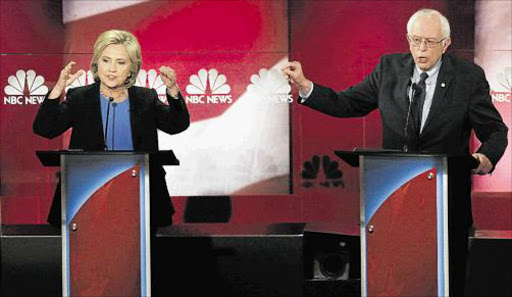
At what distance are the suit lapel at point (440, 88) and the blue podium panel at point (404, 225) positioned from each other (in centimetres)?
50

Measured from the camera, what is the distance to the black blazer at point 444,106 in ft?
12.8

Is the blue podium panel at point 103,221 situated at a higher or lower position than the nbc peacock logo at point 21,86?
lower

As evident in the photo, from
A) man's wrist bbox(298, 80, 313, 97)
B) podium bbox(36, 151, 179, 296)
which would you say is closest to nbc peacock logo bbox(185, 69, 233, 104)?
man's wrist bbox(298, 80, 313, 97)

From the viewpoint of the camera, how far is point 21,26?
5.72 meters

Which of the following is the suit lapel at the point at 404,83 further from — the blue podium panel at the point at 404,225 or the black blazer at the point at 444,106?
the blue podium panel at the point at 404,225

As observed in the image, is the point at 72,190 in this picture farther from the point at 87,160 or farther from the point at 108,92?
the point at 108,92

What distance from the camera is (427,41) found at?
400cm

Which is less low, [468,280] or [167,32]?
[167,32]

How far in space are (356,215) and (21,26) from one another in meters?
2.42

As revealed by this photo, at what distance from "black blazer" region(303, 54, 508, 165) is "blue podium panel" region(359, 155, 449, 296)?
1.54ft

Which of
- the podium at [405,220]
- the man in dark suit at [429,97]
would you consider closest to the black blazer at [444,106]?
the man in dark suit at [429,97]

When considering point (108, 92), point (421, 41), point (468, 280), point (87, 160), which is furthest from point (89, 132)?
point (468, 280)

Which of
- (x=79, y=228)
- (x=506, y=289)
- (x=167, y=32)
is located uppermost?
(x=167, y=32)

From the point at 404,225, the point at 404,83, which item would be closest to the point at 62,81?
the point at 404,83
